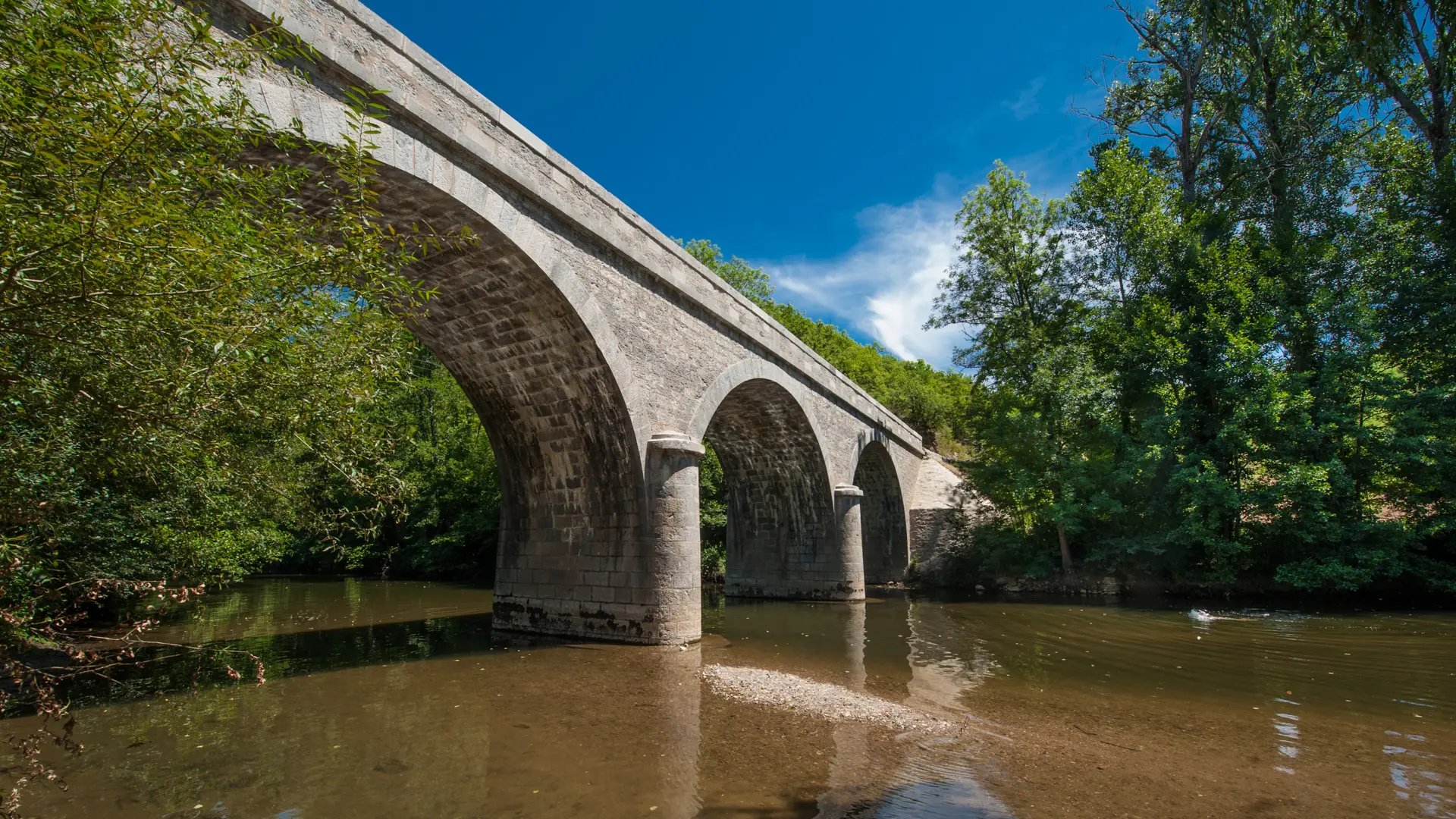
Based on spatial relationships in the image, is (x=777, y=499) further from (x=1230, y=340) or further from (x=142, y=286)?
(x=142, y=286)

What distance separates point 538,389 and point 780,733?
6.10m

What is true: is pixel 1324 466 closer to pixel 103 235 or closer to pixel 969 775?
pixel 969 775

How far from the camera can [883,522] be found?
21.5 m

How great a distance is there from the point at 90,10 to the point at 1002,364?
813 inches

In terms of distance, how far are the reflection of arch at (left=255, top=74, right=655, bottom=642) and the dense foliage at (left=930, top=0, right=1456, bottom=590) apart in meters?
10.9

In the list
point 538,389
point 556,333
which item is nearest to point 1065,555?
point 538,389

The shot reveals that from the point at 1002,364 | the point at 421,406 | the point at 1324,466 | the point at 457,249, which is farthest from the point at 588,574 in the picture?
the point at 421,406

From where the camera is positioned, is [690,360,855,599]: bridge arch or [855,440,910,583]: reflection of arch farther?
[855,440,910,583]: reflection of arch

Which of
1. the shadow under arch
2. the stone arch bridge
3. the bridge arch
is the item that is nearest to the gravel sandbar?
the stone arch bridge

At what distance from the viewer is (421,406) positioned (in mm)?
26672

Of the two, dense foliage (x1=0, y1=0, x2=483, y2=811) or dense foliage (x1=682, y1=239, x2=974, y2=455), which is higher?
dense foliage (x1=682, y1=239, x2=974, y2=455)

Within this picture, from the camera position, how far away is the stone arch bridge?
21.4 ft

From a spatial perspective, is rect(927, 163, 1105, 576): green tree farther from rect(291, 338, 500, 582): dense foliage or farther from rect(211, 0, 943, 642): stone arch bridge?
rect(291, 338, 500, 582): dense foliage

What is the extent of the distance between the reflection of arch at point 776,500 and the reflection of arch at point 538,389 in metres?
4.86
